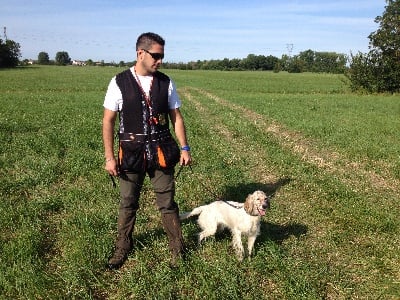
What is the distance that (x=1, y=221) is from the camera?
603 centimetres

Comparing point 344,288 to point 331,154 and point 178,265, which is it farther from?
point 331,154

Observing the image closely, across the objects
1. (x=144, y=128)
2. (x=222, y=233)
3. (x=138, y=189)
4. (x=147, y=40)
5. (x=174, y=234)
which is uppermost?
(x=147, y=40)

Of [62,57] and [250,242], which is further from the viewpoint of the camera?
[62,57]

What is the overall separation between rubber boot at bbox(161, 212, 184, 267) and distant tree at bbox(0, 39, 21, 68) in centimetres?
10047

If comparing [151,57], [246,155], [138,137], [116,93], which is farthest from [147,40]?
[246,155]

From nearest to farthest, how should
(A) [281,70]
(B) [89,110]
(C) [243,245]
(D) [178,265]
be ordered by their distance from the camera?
1. (D) [178,265]
2. (C) [243,245]
3. (B) [89,110]
4. (A) [281,70]

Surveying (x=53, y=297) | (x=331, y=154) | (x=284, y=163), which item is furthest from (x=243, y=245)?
(x=331, y=154)

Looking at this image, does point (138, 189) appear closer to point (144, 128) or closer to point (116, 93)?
point (144, 128)

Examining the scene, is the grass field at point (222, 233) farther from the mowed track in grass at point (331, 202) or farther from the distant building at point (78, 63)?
the distant building at point (78, 63)

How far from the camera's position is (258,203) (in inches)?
189

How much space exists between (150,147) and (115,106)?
612mm

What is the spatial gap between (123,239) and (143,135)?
1.44 meters

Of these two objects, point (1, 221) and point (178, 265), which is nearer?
point (178, 265)

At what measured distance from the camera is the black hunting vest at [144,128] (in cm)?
434
